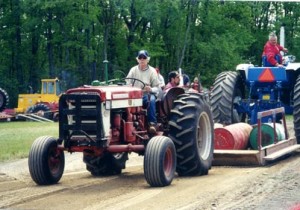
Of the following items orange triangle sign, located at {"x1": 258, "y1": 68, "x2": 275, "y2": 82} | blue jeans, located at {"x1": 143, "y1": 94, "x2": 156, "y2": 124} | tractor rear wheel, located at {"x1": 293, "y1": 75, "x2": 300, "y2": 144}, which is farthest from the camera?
orange triangle sign, located at {"x1": 258, "y1": 68, "x2": 275, "y2": 82}

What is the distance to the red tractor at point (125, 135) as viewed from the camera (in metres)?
10.2

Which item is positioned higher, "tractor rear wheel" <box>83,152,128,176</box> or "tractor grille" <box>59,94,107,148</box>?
"tractor grille" <box>59,94,107,148</box>

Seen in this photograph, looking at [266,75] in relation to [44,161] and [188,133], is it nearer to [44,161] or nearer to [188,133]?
[188,133]

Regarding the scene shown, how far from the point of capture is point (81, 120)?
10.3 metres

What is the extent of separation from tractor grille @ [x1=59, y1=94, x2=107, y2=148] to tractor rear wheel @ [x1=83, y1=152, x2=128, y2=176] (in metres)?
1.44

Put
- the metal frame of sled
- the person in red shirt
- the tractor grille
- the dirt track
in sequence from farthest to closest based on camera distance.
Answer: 1. the person in red shirt
2. the metal frame of sled
3. the tractor grille
4. the dirt track

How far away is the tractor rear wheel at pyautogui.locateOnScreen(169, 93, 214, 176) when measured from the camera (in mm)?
11172

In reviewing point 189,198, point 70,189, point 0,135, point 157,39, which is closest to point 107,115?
point 70,189

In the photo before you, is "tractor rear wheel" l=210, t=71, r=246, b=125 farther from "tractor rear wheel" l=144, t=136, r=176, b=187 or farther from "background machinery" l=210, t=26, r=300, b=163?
"tractor rear wheel" l=144, t=136, r=176, b=187

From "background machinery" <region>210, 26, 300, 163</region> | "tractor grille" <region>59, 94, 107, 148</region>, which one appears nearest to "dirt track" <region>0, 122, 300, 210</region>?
"tractor grille" <region>59, 94, 107, 148</region>

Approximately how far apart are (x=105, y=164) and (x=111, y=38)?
37.9m

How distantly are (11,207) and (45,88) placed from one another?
105ft

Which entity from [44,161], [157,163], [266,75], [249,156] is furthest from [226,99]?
[44,161]

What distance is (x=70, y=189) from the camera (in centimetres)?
1018
